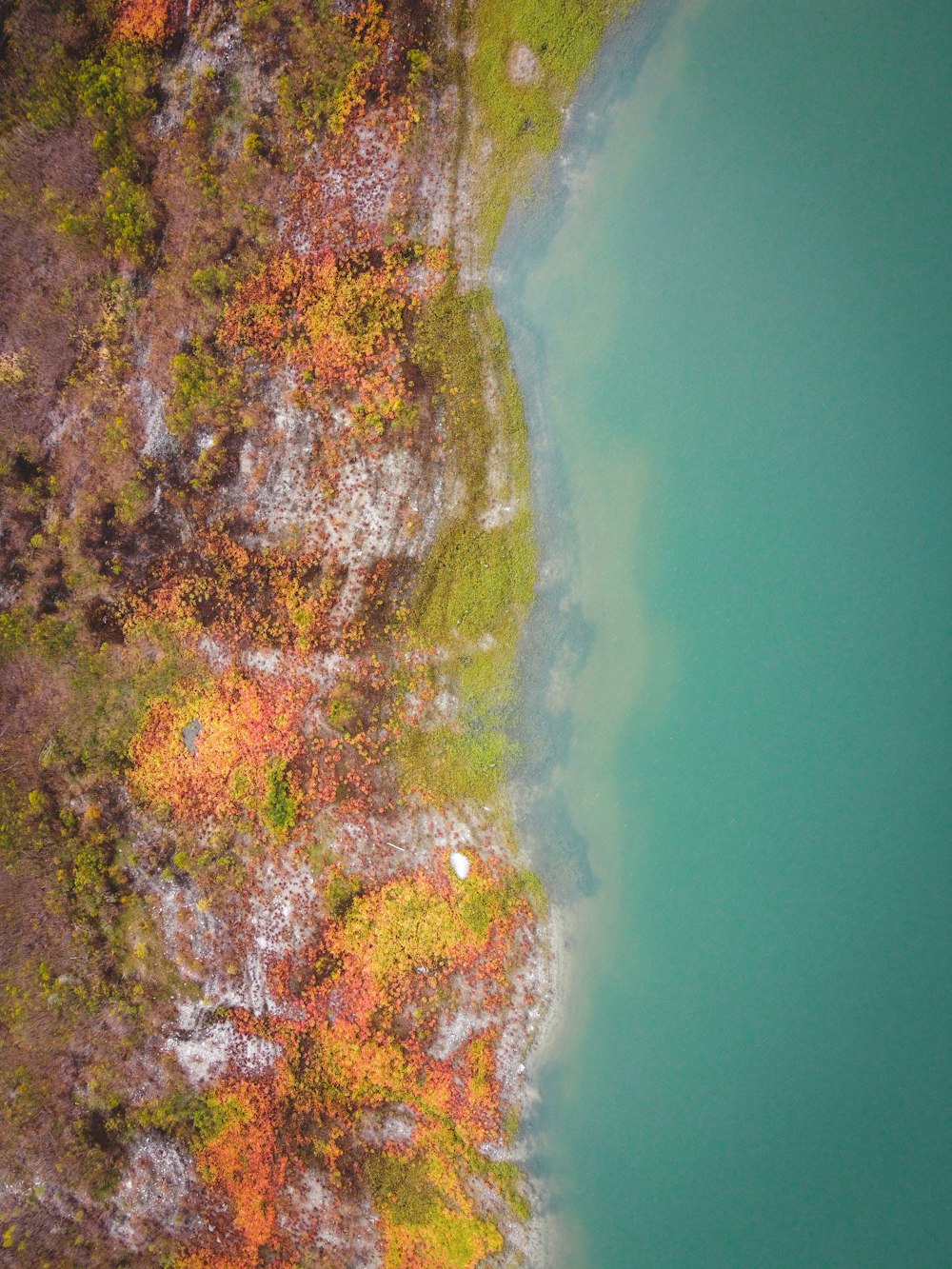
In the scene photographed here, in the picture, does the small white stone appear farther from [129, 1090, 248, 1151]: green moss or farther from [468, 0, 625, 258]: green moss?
[468, 0, 625, 258]: green moss

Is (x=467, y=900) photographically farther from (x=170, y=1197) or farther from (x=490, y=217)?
(x=490, y=217)

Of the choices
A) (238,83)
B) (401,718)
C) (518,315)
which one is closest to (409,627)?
(401,718)

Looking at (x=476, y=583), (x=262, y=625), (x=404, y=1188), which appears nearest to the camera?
(x=404, y=1188)

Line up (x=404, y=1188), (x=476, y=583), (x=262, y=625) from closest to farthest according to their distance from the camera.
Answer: (x=404, y=1188)
(x=476, y=583)
(x=262, y=625)

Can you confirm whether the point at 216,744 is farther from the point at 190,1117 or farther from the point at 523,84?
the point at 523,84

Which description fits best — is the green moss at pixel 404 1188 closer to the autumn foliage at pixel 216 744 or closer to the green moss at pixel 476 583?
the autumn foliage at pixel 216 744

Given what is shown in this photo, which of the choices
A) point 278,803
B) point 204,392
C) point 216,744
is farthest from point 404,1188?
point 204,392

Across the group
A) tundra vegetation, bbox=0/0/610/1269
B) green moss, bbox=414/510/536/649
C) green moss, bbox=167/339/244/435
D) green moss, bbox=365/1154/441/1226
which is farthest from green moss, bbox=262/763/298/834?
green moss, bbox=167/339/244/435

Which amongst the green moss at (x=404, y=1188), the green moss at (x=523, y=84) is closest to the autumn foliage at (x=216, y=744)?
the green moss at (x=404, y=1188)
